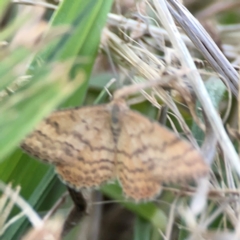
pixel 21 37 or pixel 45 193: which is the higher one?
pixel 21 37

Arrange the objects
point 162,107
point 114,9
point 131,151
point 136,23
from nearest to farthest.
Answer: point 131,151
point 162,107
point 136,23
point 114,9

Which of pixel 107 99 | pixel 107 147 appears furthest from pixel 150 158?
pixel 107 99

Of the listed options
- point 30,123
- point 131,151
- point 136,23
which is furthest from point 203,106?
point 136,23

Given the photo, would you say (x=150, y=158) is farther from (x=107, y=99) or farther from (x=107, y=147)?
(x=107, y=99)

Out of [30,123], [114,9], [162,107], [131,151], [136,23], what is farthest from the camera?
[114,9]

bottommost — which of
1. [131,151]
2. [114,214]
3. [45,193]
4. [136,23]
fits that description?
[114,214]

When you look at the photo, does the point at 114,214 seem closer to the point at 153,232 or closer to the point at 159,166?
Result: the point at 153,232
